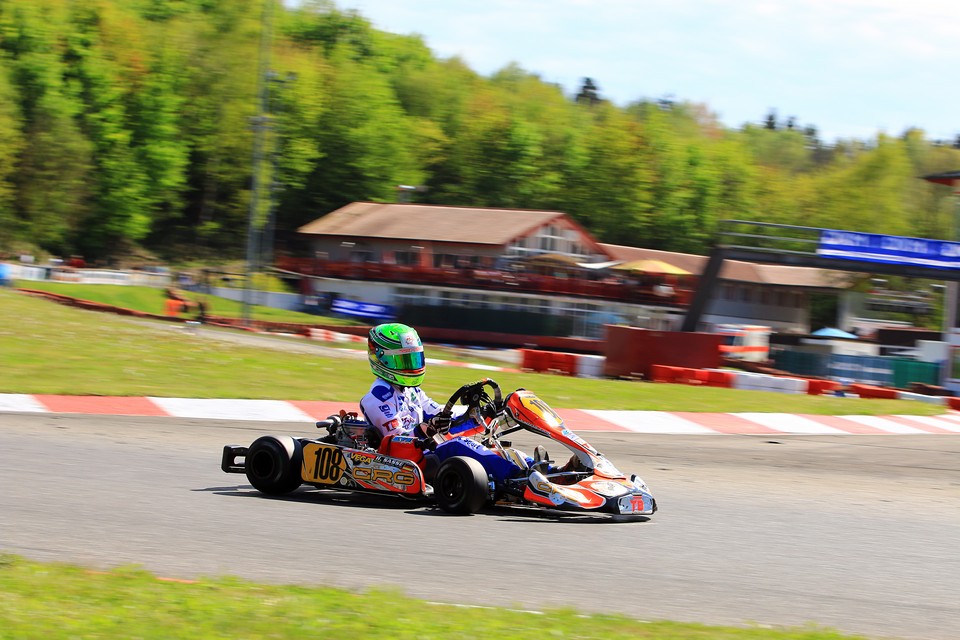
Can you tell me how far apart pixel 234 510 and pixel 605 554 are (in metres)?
2.41

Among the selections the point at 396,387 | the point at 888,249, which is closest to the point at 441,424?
the point at 396,387

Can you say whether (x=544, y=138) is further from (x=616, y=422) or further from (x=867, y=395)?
(x=616, y=422)

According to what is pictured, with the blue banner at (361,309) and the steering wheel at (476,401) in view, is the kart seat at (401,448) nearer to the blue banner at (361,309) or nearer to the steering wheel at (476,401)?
the steering wheel at (476,401)

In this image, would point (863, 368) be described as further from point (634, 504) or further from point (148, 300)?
point (148, 300)

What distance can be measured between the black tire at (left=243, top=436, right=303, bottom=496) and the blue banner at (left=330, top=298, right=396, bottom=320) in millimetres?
37266

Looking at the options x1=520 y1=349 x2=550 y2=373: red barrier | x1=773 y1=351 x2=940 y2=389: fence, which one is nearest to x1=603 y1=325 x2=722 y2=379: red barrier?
x1=520 y1=349 x2=550 y2=373: red barrier

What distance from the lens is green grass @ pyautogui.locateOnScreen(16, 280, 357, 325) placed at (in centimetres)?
3984

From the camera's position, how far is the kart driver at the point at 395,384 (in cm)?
747

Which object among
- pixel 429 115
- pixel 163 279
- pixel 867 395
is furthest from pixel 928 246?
pixel 429 115

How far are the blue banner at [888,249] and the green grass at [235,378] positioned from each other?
9.59m

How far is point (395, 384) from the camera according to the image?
761 cm

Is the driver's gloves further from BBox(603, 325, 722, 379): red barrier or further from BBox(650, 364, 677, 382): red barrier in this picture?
BBox(603, 325, 722, 379): red barrier

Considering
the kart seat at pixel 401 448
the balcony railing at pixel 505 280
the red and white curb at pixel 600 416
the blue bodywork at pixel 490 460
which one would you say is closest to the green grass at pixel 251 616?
the blue bodywork at pixel 490 460

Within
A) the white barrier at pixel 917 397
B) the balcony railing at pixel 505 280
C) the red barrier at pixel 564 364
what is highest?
the balcony railing at pixel 505 280
